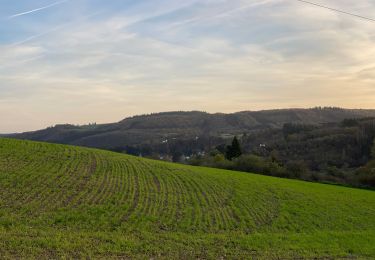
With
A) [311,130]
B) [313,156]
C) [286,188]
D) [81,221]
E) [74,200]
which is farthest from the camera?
[311,130]

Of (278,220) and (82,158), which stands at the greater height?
(82,158)

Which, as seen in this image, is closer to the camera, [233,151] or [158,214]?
[158,214]

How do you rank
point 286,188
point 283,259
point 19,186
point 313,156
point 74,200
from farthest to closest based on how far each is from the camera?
point 313,156, point 286,188, point 19,186, point 74,200, point 283,259

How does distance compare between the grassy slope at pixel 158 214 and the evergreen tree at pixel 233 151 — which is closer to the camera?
the grassy slope at pixel 158 214

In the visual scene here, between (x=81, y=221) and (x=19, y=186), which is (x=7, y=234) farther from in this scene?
(x=19, y=186)

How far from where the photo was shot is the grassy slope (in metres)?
17.6

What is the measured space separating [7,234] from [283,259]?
11.1 metres

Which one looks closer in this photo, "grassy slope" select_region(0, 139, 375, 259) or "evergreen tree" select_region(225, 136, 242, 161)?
"grassy slope" select_region(0, 139, 375, 259)

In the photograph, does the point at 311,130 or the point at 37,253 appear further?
the point at 311,130

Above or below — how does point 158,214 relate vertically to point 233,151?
below

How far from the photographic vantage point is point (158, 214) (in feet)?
85.1

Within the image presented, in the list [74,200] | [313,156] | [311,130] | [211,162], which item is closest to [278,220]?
[74,200]

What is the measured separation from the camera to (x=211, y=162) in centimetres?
9094

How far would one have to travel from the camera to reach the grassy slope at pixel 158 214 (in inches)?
692
